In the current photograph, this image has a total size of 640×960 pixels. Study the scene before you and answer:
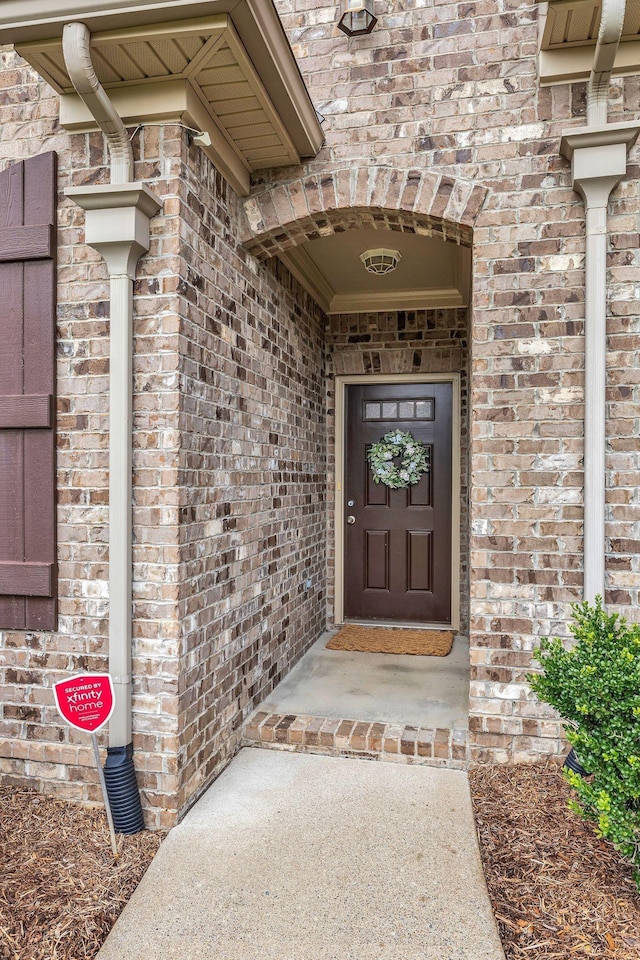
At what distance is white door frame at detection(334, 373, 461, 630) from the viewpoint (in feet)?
14.3

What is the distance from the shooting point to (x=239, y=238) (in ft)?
8.92

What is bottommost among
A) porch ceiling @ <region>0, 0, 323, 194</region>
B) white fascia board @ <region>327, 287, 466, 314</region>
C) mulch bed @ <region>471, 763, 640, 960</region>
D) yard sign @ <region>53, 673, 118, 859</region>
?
mulch bed @ <region>471, 763, 640, 960</region>

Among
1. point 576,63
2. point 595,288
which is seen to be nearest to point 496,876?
point 595,288

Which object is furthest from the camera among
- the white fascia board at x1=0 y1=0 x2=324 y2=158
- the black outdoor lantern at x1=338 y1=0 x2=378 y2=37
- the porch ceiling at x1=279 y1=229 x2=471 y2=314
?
the porch ceiling at x1=279 y1=229 x2=471 y2=314

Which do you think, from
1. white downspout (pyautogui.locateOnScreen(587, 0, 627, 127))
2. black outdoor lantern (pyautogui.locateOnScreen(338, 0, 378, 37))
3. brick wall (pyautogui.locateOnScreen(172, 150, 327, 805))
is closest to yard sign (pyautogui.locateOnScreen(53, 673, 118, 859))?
brick wall (pyautogui.locateOnScreen(172, 150, 327, 805))

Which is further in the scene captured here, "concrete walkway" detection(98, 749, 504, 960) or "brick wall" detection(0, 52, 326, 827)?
"brick wall" detection(0, 52, 326, 827)

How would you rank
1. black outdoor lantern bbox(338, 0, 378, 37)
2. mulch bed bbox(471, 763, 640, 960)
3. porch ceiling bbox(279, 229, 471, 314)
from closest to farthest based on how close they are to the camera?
mulch bed bbox(471, 763, 640, 960), black outdoor lantern bbox(338, 0, 378, 37), porch ceiling bbox(279, 229, 471, 314)

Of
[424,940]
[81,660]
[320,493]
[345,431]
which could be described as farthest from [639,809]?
[345,431]

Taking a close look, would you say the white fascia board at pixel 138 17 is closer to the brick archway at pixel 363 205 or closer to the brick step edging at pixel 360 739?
the brick archway at pixel 363 205

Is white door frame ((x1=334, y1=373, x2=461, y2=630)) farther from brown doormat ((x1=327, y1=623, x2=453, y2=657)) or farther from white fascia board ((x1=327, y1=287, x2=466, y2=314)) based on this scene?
white fascia board ((x1=327, y1=287, x2=466, y2=314))

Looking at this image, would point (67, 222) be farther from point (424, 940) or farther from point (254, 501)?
point (424, 940)

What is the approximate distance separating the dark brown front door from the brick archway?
187 cm

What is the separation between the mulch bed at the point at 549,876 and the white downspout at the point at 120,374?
4.38 ft

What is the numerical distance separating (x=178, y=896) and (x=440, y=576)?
3.03 meters
